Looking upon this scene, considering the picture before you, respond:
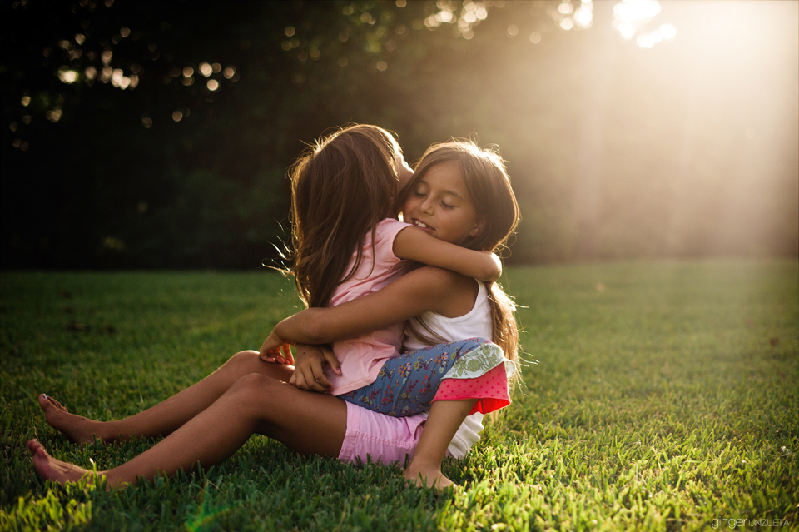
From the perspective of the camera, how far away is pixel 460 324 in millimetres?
2168

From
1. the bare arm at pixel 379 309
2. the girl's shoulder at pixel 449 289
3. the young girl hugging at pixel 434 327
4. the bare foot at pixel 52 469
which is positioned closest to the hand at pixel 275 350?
the young girl hugging at pixel 434 327

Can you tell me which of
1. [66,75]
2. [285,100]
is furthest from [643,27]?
[66,75]

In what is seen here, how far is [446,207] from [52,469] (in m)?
1.54

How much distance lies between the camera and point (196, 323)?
546 centimetres

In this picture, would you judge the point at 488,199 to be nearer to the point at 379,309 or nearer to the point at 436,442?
the point at 379,309

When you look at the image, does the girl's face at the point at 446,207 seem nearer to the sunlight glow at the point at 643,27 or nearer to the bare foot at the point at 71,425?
the bare foot at the point at 71,425

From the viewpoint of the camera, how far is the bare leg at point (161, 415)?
225cm

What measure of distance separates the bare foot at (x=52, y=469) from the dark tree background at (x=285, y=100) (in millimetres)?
12291

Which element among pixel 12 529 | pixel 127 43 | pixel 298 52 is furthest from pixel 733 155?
pixel 12 529

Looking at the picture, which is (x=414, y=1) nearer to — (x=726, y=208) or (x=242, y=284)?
(x=242, y=284)

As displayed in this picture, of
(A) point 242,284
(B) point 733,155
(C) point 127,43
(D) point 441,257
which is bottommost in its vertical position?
(A) point 242,284

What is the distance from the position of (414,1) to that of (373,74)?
2.48m

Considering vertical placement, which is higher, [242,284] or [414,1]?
[414,1]

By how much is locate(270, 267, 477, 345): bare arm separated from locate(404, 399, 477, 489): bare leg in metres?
0.33
